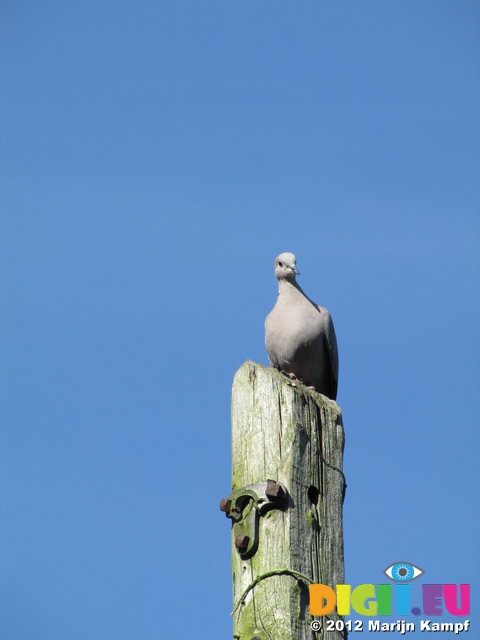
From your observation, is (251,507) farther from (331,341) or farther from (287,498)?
(331,341)

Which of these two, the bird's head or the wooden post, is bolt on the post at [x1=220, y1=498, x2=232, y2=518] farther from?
the bird's head

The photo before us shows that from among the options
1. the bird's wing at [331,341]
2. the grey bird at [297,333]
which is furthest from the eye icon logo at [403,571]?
the bird's wing at [331,341]

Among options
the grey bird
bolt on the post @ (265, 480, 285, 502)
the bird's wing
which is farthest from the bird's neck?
bolt on the post @ (265, 480, 285, 502)

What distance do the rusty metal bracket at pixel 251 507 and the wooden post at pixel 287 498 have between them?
3cm

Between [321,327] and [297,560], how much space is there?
4.89 metres

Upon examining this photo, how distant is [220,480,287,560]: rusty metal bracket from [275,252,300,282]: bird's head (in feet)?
16.0

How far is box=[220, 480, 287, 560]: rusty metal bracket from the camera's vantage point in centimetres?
429

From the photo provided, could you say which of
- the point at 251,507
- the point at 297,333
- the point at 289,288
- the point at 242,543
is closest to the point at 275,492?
the point at 251,507

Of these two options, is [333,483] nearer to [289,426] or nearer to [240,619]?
[289,426]

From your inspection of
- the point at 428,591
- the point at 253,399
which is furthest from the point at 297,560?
the point at 428,591

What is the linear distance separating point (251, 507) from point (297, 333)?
4.39 m

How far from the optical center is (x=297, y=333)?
8648mm

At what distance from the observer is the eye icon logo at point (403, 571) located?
5.09 meters

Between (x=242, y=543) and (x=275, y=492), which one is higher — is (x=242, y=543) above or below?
below
